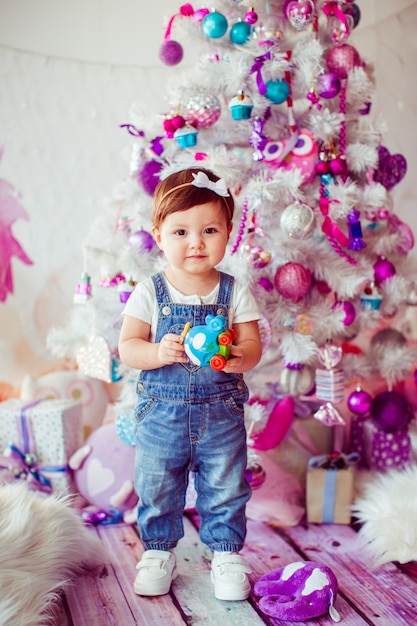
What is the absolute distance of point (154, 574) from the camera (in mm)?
1335

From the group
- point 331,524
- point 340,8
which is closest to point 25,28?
point 340,8

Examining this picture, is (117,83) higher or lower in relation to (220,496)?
higher

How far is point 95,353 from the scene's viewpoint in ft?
5.90

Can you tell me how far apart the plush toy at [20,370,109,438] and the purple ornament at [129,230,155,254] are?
0.67m

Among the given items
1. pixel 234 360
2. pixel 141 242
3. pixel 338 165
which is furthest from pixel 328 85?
pixel 234 360

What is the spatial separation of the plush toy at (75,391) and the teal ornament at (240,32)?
1.19 meters

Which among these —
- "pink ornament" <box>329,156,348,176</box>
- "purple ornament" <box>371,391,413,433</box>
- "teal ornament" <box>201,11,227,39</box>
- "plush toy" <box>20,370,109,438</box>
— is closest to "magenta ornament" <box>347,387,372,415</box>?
"purple ornament" <box>371,391,413,433</box>

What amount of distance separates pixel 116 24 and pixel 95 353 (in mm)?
1384

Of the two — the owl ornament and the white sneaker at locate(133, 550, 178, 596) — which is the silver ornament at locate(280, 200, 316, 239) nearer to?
the owl ornament

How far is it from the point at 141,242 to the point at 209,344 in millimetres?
672

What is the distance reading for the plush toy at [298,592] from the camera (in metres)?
1.25

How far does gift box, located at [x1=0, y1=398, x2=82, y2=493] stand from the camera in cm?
184

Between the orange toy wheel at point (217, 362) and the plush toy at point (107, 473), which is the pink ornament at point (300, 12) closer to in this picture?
the orange toy wheel at point (217, 362)

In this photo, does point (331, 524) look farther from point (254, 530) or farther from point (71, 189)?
point (71, 189)
